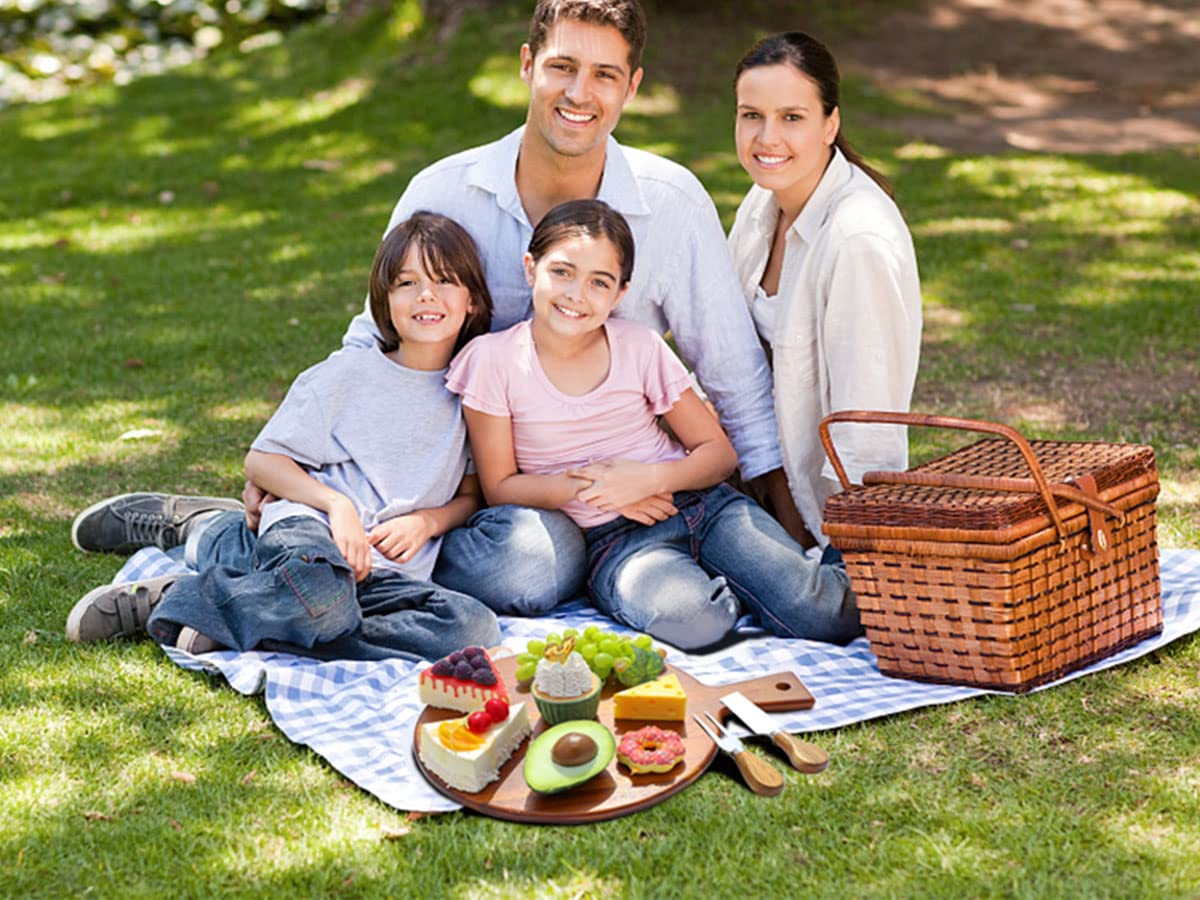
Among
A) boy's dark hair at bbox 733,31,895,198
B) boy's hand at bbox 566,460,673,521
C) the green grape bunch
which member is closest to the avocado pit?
the green grape bunch

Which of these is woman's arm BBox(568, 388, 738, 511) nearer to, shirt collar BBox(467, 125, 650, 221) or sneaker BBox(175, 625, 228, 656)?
shirt collar BBox(467, 125, 650, 221)

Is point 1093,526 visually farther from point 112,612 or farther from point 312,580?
point 112,612

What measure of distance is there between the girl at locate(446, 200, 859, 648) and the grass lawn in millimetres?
612

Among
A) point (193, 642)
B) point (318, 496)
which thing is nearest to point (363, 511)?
point (318, 496)

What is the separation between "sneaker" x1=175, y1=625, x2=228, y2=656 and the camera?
3396 millimetres

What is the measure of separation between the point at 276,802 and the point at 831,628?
1.43 metres

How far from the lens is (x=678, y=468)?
3.73 metres

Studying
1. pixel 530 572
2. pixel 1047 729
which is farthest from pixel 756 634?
pixel 1047 729

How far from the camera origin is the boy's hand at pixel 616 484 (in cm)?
367

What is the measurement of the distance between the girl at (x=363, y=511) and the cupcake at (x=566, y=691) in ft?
1.65

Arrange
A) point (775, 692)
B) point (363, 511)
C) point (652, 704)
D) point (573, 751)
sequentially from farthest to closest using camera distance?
point (363, 511) → point (775, 692) → point (652, 704) → point (573, 751)

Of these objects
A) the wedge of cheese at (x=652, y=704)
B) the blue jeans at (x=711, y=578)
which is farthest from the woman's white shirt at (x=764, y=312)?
the wedge of cheese at (x=652, y=704)

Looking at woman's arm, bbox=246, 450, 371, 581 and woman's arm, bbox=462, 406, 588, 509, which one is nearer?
woman's arm, bbox=246, 450, 371, 581

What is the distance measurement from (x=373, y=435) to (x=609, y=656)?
0.94 metres
